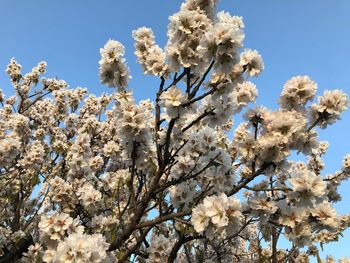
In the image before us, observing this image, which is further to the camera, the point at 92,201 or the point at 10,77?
the point at 10,77

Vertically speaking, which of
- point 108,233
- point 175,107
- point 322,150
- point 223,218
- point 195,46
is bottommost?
point 223,218

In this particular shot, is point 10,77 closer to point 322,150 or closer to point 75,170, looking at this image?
point 75,170

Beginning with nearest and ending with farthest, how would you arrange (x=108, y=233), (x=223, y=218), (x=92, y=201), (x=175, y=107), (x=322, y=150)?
(x=223, y=218) < (x=175, y=107) < (x=108, y=233) < (x=92, y=201) < (x=322, y=150)

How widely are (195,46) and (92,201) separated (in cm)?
518

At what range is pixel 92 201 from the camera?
31.7ft

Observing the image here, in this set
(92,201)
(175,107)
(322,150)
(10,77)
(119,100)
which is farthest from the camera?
(10,77)

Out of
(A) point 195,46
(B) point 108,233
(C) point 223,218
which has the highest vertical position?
(A) point 195,46

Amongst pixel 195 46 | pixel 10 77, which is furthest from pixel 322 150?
pixel 10 77

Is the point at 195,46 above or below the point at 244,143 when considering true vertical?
above

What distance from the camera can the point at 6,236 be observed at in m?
11.4

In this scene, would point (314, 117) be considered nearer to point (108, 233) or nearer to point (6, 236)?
point (108, 233)

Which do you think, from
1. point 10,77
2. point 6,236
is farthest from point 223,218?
point 10,77

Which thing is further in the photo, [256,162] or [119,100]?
[119,100]

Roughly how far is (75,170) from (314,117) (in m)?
6.50
